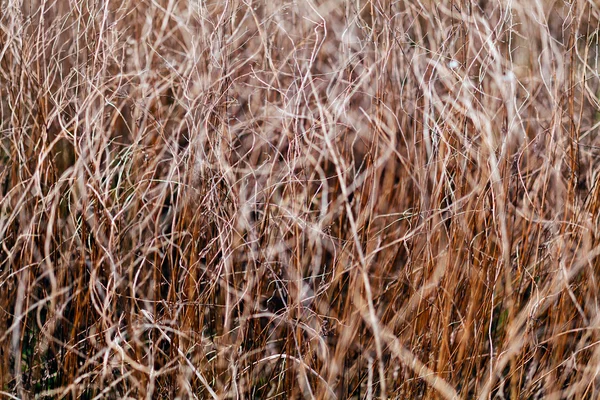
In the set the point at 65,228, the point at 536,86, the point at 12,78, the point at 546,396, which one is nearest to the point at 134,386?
the point at 65,228

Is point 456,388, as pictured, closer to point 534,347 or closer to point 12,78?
point 534,347

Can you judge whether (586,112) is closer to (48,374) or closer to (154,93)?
(154,93)

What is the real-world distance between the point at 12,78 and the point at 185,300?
555mm

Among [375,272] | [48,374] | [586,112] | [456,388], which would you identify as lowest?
[48,374]

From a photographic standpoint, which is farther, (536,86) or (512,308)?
(536,86)

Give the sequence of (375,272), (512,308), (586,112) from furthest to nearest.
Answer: (586,112)
(375,272)
(512,308)

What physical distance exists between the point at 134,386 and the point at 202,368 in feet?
0.41

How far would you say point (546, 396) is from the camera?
3.84 ft

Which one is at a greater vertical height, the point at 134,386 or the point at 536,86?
the point at 536,86

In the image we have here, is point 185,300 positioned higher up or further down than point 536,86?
further down

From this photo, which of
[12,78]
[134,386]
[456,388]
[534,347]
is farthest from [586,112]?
[12,78]

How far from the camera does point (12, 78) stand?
4.14 ft

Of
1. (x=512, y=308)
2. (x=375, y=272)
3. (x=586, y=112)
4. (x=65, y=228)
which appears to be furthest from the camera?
(x=586, y=112)

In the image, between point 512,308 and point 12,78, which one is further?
point 12,78
